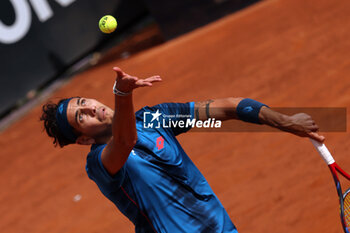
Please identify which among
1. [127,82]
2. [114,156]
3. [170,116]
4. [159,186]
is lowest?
[159,186]

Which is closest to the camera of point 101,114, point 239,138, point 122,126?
point 122,126

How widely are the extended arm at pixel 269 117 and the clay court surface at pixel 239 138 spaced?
2201mm

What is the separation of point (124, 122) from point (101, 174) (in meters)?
0.38

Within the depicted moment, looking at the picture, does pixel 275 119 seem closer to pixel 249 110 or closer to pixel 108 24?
pixel 249 110

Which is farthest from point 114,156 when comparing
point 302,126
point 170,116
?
point 302,126

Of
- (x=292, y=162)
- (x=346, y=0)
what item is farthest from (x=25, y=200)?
(x=346, y=0)

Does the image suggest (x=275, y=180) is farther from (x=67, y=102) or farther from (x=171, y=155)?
(x=67, y=102)

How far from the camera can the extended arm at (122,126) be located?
262 cm

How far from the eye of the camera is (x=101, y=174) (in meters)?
2.88

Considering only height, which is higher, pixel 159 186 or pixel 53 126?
pixel 53 126

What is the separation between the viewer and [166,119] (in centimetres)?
326

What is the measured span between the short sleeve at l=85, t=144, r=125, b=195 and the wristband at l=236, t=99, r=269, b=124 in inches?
32.2

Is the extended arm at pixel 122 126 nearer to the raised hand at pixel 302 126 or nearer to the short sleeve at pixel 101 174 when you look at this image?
the short sleeve at pixel 101 174

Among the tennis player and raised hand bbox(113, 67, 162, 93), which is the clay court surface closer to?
the tennis player
